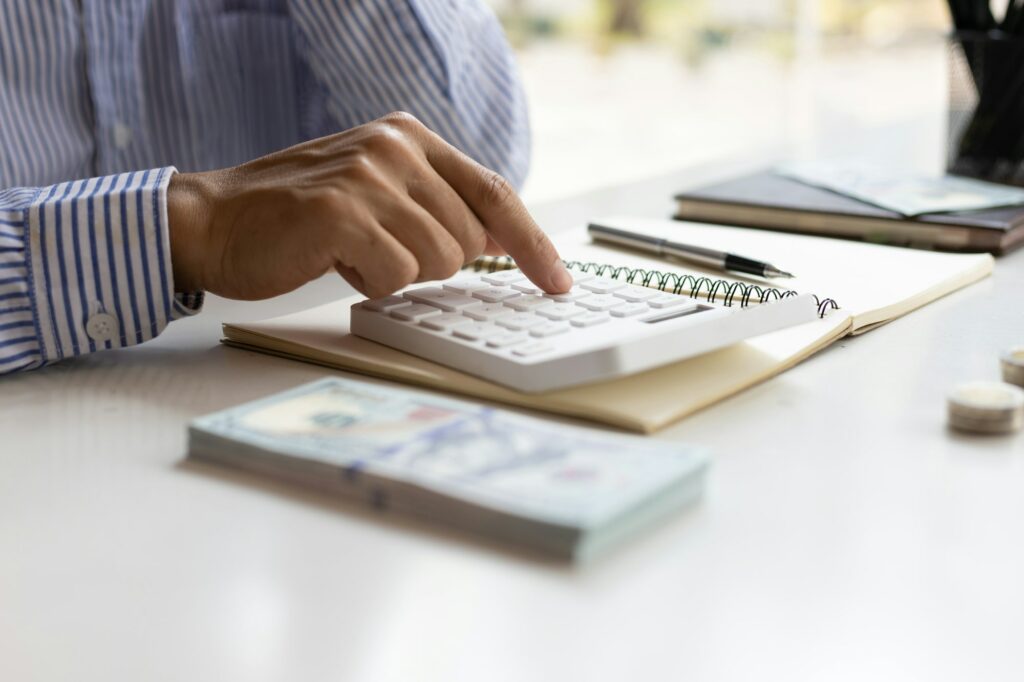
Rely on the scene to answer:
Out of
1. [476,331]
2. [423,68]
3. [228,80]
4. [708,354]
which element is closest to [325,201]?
[476,331]

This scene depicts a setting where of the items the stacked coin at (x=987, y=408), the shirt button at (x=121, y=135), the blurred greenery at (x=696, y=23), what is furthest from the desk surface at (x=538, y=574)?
the blurred greenery at (x=696, y=23)

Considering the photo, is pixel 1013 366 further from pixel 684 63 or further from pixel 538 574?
pixel 684 63

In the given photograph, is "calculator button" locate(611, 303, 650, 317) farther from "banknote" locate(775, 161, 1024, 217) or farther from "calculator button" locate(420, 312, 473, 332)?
"banknote" locate(775, 161, 1024, 217)

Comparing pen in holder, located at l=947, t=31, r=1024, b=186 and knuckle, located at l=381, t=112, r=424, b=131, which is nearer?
knuckle, located at l=381, t=112, r=424, b=131

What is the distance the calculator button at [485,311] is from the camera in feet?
2.04

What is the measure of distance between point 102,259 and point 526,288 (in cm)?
27

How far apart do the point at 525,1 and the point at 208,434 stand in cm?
637

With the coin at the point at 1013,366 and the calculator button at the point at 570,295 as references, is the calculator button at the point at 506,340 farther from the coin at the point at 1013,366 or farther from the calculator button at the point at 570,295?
the coin at the point at 1013,366

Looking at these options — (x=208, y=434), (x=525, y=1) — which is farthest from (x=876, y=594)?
(x=525, y=1)

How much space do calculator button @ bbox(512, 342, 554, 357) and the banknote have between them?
525 mm

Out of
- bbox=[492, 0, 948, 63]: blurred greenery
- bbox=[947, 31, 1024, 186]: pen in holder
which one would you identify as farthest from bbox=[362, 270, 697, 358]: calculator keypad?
bbox=[492, 0, 948, 63]: blurred greenery

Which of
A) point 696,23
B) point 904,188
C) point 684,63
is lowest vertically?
point 684,63

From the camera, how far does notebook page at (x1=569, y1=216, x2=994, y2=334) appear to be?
750mm

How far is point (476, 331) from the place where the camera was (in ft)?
1.96
